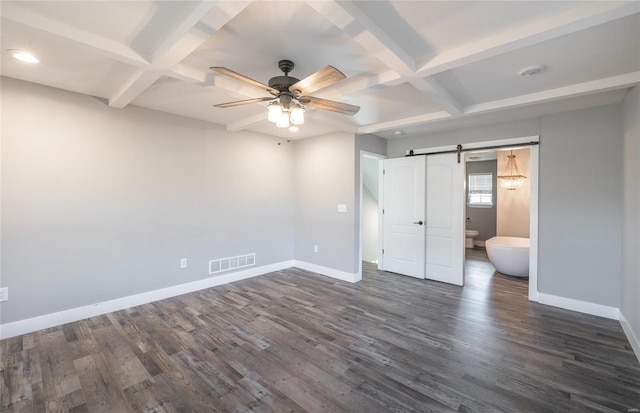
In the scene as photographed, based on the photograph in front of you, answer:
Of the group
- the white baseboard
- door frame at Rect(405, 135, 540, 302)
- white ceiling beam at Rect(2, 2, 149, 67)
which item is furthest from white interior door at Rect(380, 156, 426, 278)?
white ceiling beam at Rect(2, 2, 149, 67)

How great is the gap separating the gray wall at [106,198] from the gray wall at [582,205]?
2806mm

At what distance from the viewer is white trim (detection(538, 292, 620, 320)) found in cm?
316

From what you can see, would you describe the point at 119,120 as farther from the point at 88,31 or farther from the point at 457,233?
the point at 457,233

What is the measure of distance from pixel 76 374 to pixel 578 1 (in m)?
4.35

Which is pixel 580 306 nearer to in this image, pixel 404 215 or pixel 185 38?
pixel 404 215

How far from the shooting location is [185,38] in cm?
181

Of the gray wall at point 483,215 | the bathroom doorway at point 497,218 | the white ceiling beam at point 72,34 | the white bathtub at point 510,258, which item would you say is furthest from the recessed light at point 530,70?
the gray wall at point 483,215

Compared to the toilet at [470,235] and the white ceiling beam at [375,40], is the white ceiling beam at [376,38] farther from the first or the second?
the toilet at [470,235]

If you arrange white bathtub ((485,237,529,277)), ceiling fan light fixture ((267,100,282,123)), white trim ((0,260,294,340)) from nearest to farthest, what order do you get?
ceiling fan light fixture ((267,100,282,123))
white trim ((0,260,294,340))
white bathtub ((485,237,529,277))

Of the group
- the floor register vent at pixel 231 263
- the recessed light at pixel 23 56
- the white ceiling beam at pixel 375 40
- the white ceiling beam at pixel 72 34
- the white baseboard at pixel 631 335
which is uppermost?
the recessed light at pixel 23 56

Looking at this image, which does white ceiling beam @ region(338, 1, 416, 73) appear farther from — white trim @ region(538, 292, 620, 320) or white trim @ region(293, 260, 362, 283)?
white trim @ region(538, 292, 620, 320)

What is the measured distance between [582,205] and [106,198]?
5847 millimetres

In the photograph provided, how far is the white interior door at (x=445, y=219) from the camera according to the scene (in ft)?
14.1

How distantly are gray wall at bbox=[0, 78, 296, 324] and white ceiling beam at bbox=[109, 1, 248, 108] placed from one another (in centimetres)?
94
